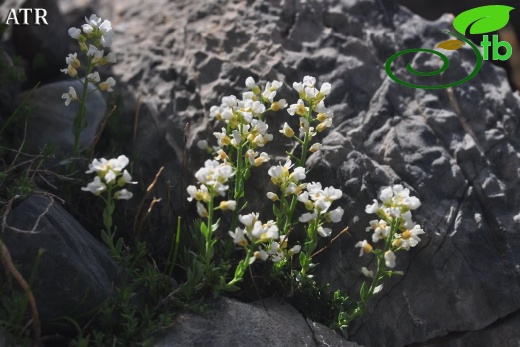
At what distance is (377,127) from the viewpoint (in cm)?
411

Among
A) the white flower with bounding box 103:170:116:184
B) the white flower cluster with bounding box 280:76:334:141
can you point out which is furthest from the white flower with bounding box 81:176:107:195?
the white flower cluster with bounding box 280:76:334:141

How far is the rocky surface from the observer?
3.69 m

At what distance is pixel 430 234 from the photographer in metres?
3.73

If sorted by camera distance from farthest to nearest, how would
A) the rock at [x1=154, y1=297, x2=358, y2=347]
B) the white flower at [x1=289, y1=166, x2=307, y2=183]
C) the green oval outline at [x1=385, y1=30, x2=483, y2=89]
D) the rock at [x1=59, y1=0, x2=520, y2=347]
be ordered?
1. the green oval outline at [x1=385, y1=30, x2=483, y2=89]
2. the rock at [x1=59, y1=0, x2=520, y2=347]
3. the white flower at [x1=289, y1=166, x2=307, y2=183]
4. the rock at [x1=154, y1=297, x2=358, y2=347]

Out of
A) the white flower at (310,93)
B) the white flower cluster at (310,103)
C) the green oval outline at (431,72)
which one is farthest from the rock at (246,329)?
the green oval outline at (431,72)

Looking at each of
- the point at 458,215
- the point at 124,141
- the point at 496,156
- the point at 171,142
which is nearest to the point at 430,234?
the point at 458,215

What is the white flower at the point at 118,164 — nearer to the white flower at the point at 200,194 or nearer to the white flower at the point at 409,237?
the white flower at the point at 200,194

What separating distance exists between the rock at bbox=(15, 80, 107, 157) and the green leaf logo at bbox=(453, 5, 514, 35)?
2.31 metres

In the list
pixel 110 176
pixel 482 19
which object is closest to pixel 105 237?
pixel 110 176

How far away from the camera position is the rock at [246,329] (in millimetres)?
3092

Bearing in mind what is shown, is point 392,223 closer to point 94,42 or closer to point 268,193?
point 268,193

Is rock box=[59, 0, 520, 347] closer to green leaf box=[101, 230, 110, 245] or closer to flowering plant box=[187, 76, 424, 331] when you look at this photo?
flowering plant box=[187, 76, 424, 331]

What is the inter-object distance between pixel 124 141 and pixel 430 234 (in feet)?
6.11

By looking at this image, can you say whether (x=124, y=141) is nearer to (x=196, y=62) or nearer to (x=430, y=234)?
(x=196, y=62)
